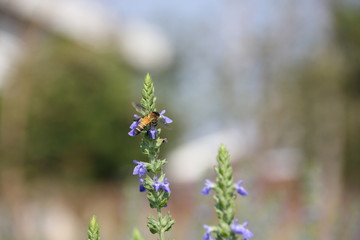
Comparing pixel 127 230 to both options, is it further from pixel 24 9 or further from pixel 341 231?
pixel 24 9

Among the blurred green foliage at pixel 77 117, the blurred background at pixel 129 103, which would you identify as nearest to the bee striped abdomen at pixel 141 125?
the blurred background at pixel 129 103

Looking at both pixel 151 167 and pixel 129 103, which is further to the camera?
pixel 129 103

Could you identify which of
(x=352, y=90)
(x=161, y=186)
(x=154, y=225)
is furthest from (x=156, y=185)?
(x=352, y=90)

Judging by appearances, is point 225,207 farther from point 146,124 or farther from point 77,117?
point 77,117

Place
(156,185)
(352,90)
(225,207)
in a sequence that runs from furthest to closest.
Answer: (352,90) → (156,185) → (225,207)

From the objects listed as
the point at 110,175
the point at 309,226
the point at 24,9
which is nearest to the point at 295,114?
the point at 110,175

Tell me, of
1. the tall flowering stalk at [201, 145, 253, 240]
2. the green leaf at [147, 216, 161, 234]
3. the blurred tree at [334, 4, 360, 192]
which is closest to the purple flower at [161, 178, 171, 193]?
the green leaf at [147, 216, 161, 234]

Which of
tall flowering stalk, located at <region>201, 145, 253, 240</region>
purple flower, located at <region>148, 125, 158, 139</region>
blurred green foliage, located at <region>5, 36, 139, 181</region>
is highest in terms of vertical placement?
blurred green foliage, located at <region>5, 36, 139, 181</region>

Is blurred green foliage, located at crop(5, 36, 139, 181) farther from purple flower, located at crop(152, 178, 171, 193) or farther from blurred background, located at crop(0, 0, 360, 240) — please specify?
purple flower, located at crop(152, 178, 171, 193)
